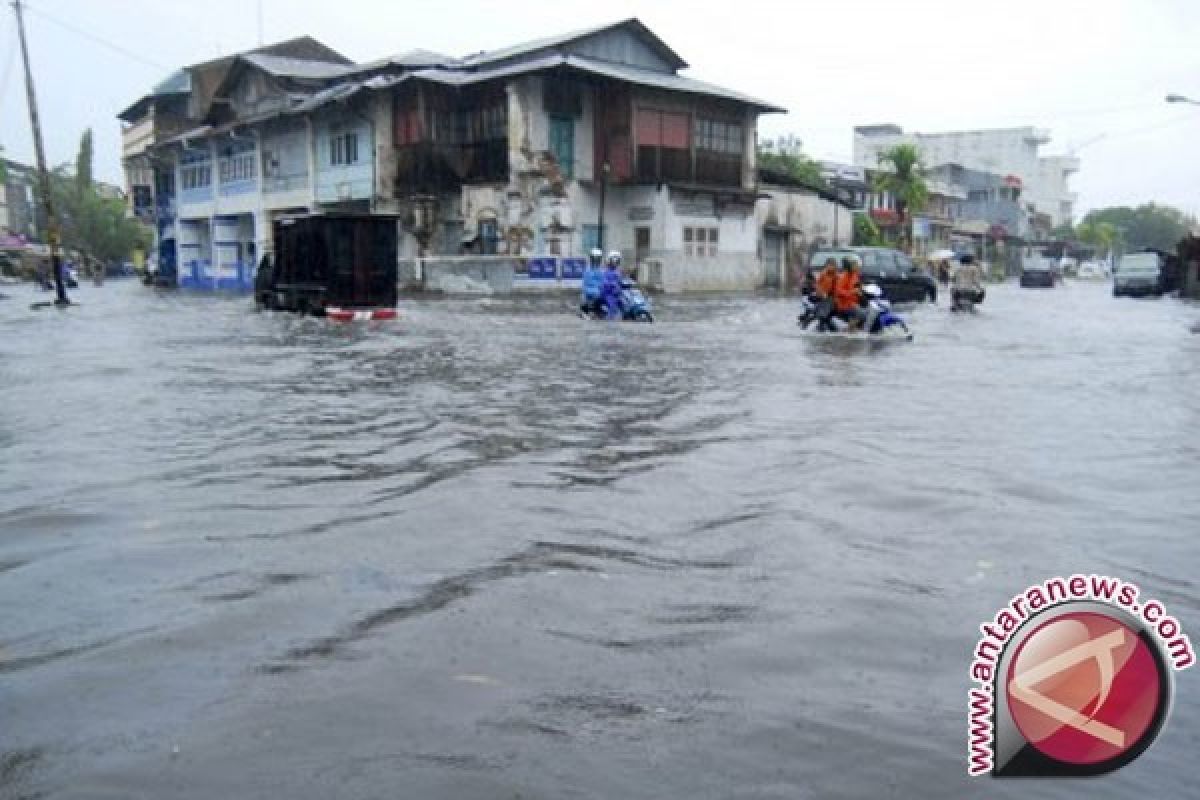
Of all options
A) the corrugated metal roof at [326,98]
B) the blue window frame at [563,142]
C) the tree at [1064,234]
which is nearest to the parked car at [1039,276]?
the blue window frame at [563,142]

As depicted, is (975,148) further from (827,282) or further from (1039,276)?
(827,282)

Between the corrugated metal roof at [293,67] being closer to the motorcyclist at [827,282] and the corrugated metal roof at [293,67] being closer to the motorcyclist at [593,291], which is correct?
the motorcyclist at [593,291]

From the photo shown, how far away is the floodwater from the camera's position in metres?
2.97

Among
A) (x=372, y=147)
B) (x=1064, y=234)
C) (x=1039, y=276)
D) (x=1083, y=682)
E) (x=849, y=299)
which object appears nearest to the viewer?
(x=1083, y=682)

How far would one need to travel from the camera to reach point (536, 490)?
620 cm

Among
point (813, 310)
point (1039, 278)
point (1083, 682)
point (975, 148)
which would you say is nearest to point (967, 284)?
point (813, 310)

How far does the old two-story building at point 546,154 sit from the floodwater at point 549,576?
21881 mm

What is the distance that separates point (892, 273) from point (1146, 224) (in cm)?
10010

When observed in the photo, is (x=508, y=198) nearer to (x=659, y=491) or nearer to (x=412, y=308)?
(x=412, y=308)

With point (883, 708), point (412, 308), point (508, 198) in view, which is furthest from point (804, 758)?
point (508, 198)

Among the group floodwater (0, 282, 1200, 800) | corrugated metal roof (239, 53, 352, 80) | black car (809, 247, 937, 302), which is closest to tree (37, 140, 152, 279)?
corrugated metal roof (239, 53, 352, 80)

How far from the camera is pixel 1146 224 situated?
112 m

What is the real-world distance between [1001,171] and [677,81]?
202 ft

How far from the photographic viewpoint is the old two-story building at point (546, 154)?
32.9 m
